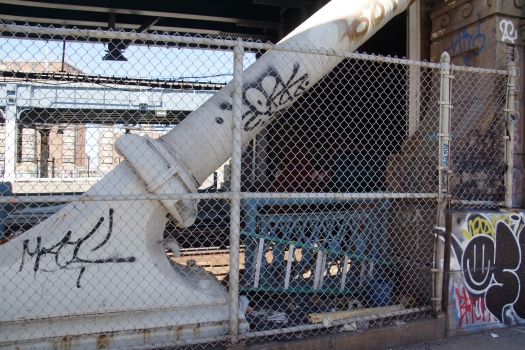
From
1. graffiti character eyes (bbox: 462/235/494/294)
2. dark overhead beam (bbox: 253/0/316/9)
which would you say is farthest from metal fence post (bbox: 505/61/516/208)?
dark overhead beam (bbox: 253/0/316/9)

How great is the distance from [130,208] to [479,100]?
13.1ft

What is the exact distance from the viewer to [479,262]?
392 cm

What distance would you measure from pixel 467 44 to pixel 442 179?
1.94m

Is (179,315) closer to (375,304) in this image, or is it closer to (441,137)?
(375,304)

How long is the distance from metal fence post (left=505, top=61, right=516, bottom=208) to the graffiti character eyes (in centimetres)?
58

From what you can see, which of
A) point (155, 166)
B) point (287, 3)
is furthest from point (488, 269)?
point (287, 3)

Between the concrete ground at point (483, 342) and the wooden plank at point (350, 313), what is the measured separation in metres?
0.42

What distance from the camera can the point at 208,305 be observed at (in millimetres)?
3273

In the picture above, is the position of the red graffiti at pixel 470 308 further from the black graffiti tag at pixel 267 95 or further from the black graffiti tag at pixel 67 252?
the black graffiti tag at pixel 67 252

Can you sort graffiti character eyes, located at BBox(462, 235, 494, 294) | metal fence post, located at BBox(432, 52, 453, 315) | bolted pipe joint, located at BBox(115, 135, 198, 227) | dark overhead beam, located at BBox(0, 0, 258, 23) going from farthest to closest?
1. dark overhead beam, located at BBox(0, 0, 258, 23)
2. graffiti character eyes, located at BBox(462, 235, 494, 294)
3. metal fence post, located at BBox(432, 52, 453, 315)
4. bolted pipe joint, located at BBox(115, 135, 198, 227)

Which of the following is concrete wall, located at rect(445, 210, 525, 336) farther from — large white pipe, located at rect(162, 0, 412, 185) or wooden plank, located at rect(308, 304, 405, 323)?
large white pipe, located at rect(162, 0, 412, 185)

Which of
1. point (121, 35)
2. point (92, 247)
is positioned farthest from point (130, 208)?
point (121, 35)

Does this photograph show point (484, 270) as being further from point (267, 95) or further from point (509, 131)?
point (267, 95)

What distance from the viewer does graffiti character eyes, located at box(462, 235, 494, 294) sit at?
3875 mm
